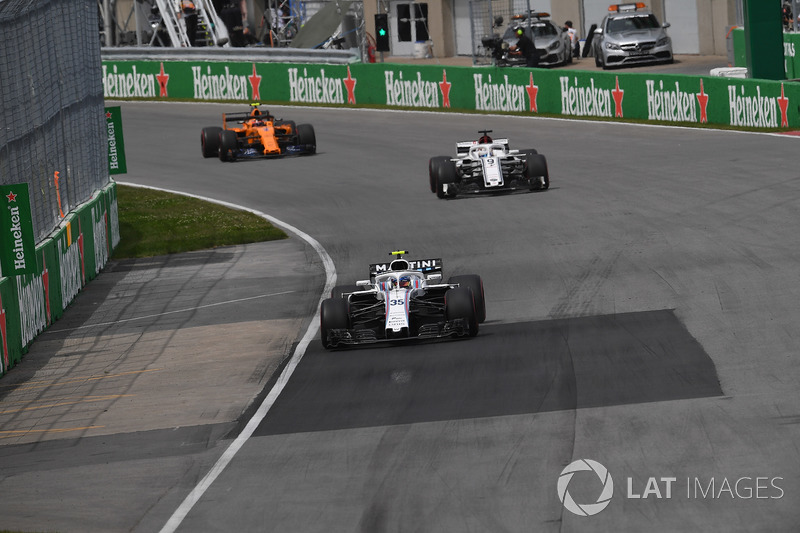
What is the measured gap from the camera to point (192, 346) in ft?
56.5

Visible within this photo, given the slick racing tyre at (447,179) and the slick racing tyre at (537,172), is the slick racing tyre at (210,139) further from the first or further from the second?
the slick racing tyre at (537,172)

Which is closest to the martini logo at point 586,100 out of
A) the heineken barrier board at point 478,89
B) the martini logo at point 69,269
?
the heineken barrier board at point 478,89

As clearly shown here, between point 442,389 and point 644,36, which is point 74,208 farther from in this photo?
point 644,36

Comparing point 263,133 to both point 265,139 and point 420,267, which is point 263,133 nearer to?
point 265,139

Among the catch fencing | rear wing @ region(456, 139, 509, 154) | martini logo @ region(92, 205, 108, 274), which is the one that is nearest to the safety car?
rear wing @ region(456, 139, 509, 154)

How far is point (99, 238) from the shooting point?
23781 millimetres

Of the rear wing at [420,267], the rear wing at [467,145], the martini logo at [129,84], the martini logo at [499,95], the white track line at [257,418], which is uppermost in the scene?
the martini logo at [129,84]

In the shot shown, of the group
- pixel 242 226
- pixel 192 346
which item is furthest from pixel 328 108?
pixel 192 346

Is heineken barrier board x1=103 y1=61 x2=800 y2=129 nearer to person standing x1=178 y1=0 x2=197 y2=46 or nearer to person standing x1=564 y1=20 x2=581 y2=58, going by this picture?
person standing x1=178 y1=0 x2=197 y2=46

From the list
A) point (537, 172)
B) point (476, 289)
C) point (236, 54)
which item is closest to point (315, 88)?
point (236, 54)

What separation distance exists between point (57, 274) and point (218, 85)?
88.9 feet

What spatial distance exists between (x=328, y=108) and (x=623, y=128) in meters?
12.1

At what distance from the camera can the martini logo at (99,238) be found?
A: 23375 millimetres

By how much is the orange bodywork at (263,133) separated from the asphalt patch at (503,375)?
18.3 meters
